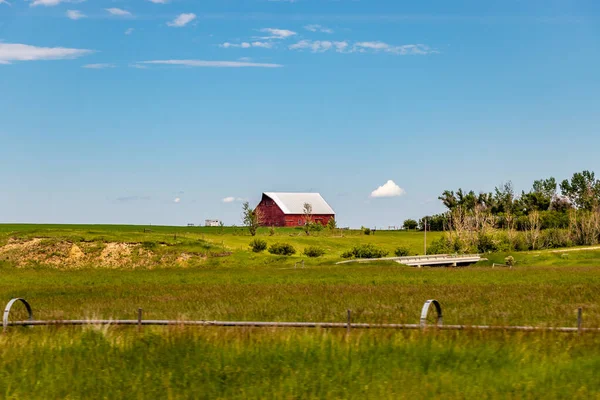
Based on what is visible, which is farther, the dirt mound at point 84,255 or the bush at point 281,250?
the bush at point 281,250

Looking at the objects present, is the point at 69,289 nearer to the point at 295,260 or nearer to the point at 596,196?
the point at 295,260

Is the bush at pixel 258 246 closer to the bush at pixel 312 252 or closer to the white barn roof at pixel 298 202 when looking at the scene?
the bush at pixel 312 252

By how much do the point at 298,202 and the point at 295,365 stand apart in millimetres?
144426

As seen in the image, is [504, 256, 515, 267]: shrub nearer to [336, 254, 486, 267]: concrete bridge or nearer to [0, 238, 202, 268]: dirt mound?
[336, 254, 486, 267]: concrete bridge

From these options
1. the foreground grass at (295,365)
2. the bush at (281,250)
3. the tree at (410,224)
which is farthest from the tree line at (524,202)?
the foreground grass at (295,365)

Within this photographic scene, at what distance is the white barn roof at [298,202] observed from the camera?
154m

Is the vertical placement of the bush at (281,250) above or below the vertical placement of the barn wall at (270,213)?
below

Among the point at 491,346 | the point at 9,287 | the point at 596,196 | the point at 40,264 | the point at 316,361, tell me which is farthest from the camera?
the point at 596,196

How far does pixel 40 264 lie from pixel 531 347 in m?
66.4

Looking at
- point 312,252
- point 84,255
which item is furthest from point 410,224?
point 84,255

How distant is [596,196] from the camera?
595ft

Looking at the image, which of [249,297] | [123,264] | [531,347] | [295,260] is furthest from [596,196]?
[531,347]

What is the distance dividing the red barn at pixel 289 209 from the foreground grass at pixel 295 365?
135401 mm

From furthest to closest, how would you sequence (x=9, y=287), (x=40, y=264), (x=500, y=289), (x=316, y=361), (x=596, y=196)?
(x=596, y=196), (x=40, y=264), (x=9, y=287), (x=500, y=289), (x=316, y=361)
